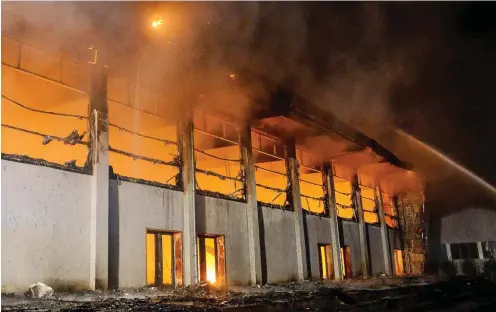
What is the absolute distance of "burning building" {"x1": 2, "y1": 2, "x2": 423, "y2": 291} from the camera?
6527 mm

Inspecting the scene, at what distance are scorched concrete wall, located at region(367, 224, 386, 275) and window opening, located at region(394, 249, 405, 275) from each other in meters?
1.84

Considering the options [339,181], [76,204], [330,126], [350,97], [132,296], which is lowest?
[132,296]

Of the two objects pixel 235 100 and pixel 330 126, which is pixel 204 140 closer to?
pixel 235 100

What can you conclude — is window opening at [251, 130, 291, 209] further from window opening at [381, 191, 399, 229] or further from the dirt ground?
window opening at [381, 191, 399, 229]

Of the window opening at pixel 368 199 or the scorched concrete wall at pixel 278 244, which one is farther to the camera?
the window opening at pixel 368 199

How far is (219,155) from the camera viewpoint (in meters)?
11.1

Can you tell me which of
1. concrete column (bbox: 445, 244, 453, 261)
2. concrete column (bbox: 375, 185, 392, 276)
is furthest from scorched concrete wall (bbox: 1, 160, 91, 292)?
concrete column (bbox: 445, 244, 453, 261)

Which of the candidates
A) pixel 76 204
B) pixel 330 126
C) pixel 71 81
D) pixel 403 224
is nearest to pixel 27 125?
pixel 71 81

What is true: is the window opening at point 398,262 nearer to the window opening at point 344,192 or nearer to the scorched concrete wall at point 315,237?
the window opening at point 344,192

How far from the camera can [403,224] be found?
63.5 ft

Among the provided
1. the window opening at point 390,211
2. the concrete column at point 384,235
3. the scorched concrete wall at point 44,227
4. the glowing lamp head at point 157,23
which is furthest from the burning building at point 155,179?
the window opening at point 390,211

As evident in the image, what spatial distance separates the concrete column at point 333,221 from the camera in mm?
13328

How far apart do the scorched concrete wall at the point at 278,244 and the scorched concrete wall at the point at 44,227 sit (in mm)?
4953

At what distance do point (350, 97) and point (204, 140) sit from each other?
4341 millimetres
